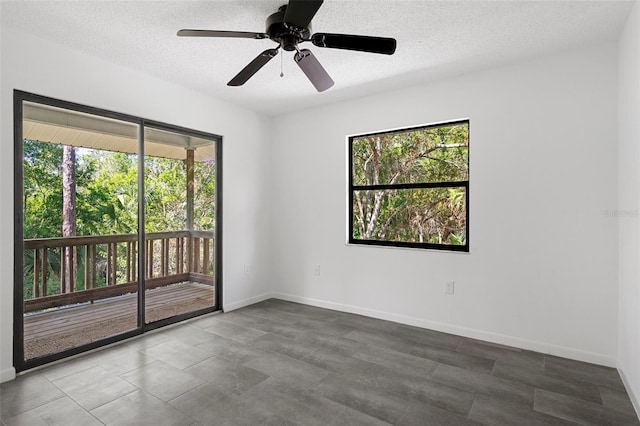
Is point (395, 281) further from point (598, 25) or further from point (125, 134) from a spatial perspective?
point (125, 134)

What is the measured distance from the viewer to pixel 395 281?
3.76 metres

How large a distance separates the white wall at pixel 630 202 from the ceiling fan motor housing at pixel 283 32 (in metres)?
2.03

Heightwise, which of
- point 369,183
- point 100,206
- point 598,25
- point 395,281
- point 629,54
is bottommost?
point 395,281

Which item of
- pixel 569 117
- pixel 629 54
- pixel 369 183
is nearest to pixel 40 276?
pixel 369 183

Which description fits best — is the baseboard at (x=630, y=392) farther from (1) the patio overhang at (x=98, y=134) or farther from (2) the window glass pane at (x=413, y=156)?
(1) the patio overhang at (x=98, y=134)

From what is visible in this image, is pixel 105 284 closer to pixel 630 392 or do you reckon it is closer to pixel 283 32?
pixel 283 32

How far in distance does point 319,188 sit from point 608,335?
310 centimetres

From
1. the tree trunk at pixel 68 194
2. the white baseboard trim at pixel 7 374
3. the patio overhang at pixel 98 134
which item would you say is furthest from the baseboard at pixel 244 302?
the white baseboard trim at pixel 7 374

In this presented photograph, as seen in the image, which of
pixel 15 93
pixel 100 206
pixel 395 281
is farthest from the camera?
pixel 395 281

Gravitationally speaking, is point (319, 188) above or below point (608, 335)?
above

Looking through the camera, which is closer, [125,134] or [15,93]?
[15,93]

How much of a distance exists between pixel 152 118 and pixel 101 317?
210 cm

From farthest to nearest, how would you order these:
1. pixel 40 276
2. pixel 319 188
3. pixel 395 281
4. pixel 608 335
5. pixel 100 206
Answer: pixel 319 188 → pixel 395 281 → pixel 100 206 → pixel 40 276 → pixel 608 335

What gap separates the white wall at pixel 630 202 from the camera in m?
2.13
